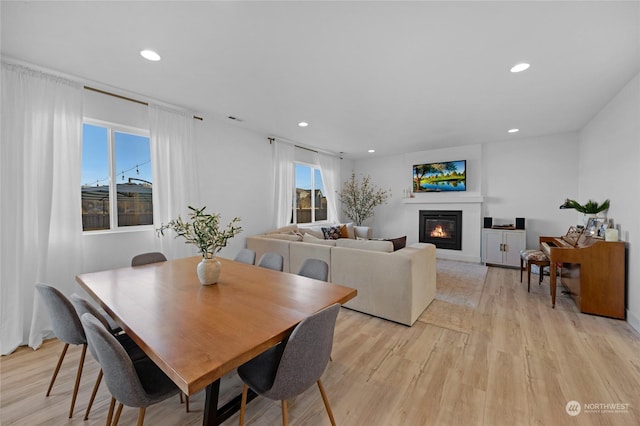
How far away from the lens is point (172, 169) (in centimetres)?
337

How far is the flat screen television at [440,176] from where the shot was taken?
567 cm

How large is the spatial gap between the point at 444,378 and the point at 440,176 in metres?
4.92

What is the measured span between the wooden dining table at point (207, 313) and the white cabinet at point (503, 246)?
4760 mm

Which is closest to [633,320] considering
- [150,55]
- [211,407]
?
[211,407]

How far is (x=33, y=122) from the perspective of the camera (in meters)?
2.42

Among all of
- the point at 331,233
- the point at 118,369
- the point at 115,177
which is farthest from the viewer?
the point at 331,233

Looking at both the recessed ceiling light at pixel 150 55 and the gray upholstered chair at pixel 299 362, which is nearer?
the gray upholstered chair at pixel 299 362

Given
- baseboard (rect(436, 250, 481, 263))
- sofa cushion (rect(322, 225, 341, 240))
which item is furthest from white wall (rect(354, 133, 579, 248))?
sofa cushion (rect(322, 225, 341, 240))

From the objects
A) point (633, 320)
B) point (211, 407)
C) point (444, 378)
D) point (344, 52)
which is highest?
point (344, 52)

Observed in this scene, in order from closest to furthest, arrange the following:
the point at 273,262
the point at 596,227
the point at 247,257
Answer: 1. the point at 273,262
2. the point at 247,257
3. the point at 596,227

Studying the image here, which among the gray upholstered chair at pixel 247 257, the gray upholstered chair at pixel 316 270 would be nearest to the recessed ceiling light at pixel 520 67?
the gray upholstered chair at pixel 316 270

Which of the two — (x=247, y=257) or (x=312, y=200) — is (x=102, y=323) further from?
(x=312, y=200)

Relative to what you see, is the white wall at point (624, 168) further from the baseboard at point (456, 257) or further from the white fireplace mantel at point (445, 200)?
the baseboard at point (456, 257)

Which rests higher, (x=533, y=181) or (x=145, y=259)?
(x=533, y=181)
